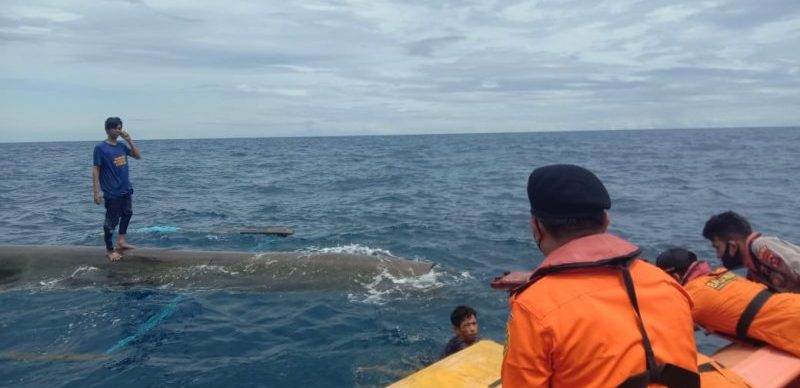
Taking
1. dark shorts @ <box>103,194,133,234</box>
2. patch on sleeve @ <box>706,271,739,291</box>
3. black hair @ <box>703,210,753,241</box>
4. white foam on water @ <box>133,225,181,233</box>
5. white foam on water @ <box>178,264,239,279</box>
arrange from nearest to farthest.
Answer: patch on sleeve @ <box>706,271,739,291</box>, black hair @ <box>703,210,753,241</box>, dark shorts @ <box>103,194,133,234</box>, white foam on water @ <box>178,264,239,279</box>, white foam on water @ <box>133,225,181,233</box>

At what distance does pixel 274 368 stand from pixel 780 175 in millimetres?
34326

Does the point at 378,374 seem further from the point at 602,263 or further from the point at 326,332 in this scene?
the point at 602,263

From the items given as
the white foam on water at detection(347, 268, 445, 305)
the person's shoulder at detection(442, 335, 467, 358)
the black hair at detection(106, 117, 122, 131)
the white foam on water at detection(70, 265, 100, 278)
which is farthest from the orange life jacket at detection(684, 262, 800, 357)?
the white foam on water at detection(70, 265, 100, 278)

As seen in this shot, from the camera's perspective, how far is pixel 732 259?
5512 millimetres

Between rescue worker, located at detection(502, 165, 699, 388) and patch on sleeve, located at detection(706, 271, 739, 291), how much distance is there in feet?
9.38

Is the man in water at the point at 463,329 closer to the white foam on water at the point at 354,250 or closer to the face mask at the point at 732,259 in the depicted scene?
the face mask at the point at 732,259

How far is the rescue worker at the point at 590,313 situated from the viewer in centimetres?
229

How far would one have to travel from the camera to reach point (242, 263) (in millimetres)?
11539

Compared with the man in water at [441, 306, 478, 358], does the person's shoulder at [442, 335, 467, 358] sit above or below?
below

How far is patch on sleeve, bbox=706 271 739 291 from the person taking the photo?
5.01 metres

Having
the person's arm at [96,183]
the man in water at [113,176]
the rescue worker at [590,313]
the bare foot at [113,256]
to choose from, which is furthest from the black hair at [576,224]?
the bare foot at [113,256]

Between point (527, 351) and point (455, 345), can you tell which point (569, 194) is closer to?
point (527, 351)

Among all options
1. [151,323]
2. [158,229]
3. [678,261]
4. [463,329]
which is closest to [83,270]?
[151,323]

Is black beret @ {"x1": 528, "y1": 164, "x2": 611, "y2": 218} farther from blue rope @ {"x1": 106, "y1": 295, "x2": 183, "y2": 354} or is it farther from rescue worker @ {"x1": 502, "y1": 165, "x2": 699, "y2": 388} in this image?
blue rope @ {"x1": 106, "y1": 295, "x2": 183, "y2": 354}
